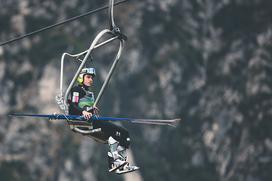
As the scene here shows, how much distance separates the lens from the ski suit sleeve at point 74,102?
3212 centimetres

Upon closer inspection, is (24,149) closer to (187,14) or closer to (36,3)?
(36,3)

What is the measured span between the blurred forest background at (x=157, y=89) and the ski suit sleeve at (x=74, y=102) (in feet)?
137

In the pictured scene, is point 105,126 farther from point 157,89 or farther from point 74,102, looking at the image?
point 157,89

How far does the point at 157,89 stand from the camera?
7875cm

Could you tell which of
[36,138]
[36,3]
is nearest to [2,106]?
[36,138]

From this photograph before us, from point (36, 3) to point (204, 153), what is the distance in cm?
2036

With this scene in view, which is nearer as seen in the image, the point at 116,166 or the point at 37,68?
the point at 116,166

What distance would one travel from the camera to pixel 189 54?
79.6m


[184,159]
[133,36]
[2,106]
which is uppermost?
[133,36]

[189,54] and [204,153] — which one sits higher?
[189,54]

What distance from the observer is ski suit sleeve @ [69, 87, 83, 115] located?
32.1 m

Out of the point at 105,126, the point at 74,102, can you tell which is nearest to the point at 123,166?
the point at 105,126

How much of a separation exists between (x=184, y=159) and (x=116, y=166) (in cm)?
4505

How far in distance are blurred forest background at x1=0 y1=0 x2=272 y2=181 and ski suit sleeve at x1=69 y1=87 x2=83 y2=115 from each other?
41898mm
